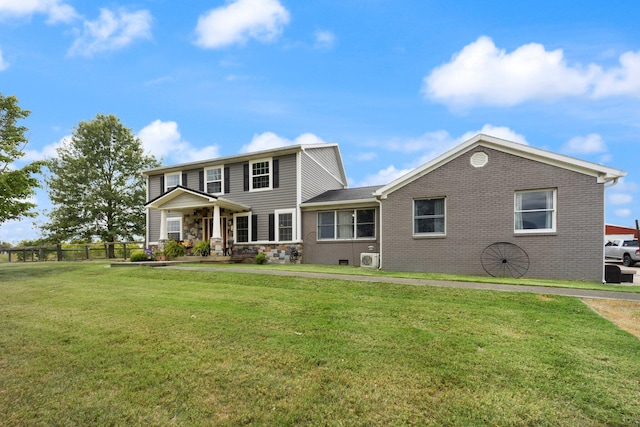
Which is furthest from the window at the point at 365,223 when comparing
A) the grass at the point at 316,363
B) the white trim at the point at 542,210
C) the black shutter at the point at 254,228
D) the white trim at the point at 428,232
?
the grass at the point at 316,363

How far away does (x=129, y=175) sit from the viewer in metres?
27.4

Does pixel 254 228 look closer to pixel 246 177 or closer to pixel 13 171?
pixel 246 177

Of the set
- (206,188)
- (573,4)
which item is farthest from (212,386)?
(206,188)

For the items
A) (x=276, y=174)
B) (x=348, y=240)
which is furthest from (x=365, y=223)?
(x=276, y=174)

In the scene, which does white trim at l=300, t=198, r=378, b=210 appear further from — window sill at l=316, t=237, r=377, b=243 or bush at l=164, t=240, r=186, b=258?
bush at l=164, t=240, r=186, b=258

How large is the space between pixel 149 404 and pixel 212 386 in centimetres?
56

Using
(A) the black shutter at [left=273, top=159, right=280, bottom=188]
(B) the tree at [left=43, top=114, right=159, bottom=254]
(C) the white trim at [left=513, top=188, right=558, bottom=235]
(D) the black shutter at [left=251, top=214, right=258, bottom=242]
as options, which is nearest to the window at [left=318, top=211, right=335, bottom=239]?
(A) the black shutter at [left=273, top=159, right=280, bottom=188]

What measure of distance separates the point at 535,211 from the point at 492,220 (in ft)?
4.27

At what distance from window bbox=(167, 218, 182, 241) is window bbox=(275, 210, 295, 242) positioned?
256 inches

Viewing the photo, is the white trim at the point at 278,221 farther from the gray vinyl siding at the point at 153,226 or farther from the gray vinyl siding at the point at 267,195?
the gray vinyl siding at the point at 153,226

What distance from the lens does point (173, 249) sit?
15742mm

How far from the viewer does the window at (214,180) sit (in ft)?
58.2

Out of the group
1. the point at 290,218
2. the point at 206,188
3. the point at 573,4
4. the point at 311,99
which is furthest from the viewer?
the point at 206,188

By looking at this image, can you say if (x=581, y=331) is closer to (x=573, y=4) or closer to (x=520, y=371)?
(x=520, y=371)
